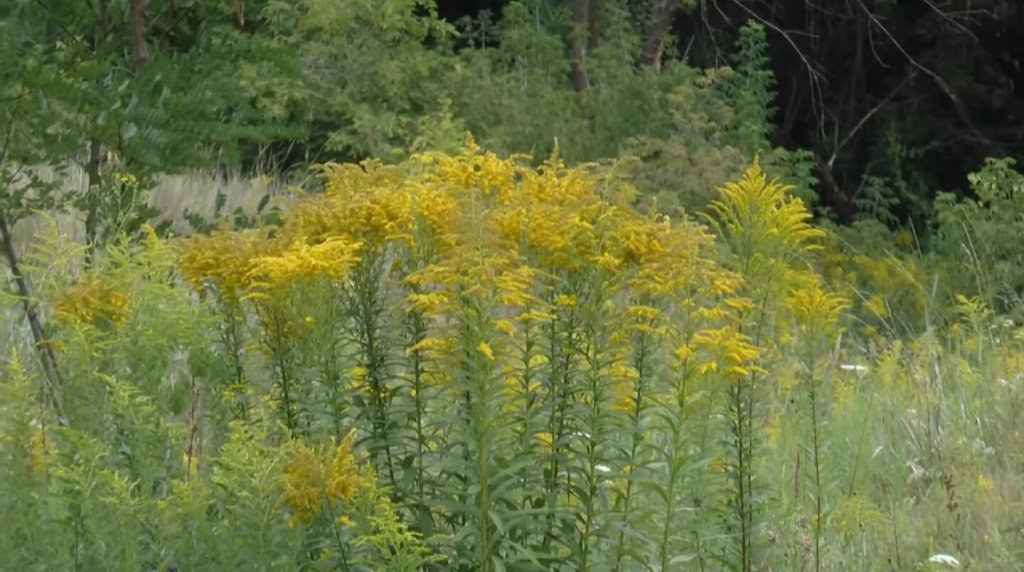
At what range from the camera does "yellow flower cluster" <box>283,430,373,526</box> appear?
3.02m

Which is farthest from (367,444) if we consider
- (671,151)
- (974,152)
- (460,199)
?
(974,152)

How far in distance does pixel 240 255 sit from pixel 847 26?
16.6 m

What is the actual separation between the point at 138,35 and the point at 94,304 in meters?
2.03

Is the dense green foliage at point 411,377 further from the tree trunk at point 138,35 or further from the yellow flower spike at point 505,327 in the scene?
the tree trunk at point 138,35

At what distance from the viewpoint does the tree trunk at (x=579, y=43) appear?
1660 cm

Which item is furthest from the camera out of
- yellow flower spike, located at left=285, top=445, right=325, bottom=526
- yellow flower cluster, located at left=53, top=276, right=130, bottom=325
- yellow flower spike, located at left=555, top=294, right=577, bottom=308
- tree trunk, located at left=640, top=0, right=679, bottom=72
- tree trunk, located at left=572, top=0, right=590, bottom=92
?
tree trunk, located at left=640, top=0, right=679, bottom=72

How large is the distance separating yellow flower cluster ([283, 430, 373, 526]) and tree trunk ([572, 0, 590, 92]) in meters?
13.6

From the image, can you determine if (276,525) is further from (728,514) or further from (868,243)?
(868,243)

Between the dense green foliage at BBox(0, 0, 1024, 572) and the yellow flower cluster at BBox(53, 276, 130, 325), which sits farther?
the yellow flower cluster at BBox(53, 276, 130, 325)

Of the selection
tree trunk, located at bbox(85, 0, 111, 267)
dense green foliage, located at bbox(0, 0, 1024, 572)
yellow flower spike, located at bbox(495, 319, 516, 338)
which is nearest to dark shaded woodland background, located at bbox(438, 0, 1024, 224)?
tree trunk, located at bbox(85, 0, 111, 267)

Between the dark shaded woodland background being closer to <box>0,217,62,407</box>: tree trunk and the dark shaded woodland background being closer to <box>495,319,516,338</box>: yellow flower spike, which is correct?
<box>0,217,62,407</box>: tree trunk

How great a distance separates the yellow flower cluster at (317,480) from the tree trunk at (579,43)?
535 inches

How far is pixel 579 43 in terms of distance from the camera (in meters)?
16.7

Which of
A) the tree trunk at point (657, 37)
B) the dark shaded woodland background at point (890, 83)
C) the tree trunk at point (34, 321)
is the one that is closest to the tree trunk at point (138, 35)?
the tree trunk at point (34, 321)
